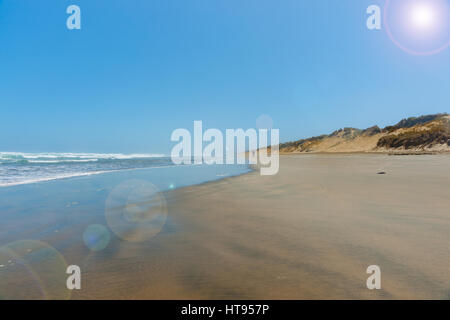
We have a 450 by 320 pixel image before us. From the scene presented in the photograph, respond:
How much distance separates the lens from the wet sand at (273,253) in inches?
86.7

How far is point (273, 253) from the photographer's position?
2.99m

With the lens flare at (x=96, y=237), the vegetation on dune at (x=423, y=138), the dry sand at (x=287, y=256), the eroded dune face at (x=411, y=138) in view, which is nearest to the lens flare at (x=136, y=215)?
the lens flare at (x=96, y=237)

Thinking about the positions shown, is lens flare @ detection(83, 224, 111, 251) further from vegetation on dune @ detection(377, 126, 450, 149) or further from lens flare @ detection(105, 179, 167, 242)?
vegetation on dune @ detection(377, 126, 450, 149)

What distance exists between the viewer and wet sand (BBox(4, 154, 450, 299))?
2201 mm

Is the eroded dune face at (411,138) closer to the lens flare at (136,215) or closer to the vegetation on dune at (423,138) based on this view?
the vegetation on dune at (423,138)

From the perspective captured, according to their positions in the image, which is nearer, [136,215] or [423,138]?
[136,215]

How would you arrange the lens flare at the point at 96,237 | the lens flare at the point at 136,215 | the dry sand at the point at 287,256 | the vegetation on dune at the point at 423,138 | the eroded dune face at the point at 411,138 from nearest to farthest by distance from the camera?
the dry sand at the point at 287,256 → the lens flare at the point at 96,237 → the lens flare at the point at 136,215 → the vegetation on dune at the point at 423,138 → the eroded dune face at the point at 411,138

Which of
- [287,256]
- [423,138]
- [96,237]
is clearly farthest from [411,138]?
[96,237]

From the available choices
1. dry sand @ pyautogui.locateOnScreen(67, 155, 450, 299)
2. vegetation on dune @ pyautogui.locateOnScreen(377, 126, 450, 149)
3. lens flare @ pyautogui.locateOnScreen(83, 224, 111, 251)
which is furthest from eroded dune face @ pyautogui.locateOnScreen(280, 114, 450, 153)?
lens flare @ pyautogui.locateOnScreen(83, 224, 111, 251)

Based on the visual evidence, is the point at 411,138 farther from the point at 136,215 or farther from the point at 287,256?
the point at 136,215

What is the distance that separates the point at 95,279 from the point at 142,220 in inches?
88.3

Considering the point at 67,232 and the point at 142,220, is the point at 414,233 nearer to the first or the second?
the point at 142,220

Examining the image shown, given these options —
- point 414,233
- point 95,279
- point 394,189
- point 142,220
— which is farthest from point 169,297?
point 394,189
